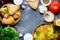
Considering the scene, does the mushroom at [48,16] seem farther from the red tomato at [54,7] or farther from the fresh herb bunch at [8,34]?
the fresh herb bunch at [8,34]

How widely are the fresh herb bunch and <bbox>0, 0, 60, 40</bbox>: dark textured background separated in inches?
4.7

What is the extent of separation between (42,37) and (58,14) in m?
0.25

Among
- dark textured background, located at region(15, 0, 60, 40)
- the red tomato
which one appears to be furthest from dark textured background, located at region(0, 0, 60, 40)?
the red tomato

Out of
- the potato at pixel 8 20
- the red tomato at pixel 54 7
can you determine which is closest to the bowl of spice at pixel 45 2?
the red tomato at pixel 54 7

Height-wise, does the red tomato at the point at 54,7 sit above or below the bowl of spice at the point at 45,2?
below

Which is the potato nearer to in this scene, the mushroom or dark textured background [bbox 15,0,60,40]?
dark textured background [bbox 15,0,60,40]

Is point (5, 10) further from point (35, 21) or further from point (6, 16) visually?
point (35, 21)

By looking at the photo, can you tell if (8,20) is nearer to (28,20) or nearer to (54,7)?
(28,20)

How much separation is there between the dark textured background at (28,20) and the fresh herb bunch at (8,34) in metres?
0.12

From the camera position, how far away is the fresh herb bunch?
1.80 m

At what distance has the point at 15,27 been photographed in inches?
75.5

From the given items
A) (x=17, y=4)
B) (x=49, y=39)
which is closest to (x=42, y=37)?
(x=49, y=39)

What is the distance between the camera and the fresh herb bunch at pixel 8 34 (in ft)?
5.90

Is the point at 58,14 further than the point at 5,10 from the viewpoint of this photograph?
Yes
